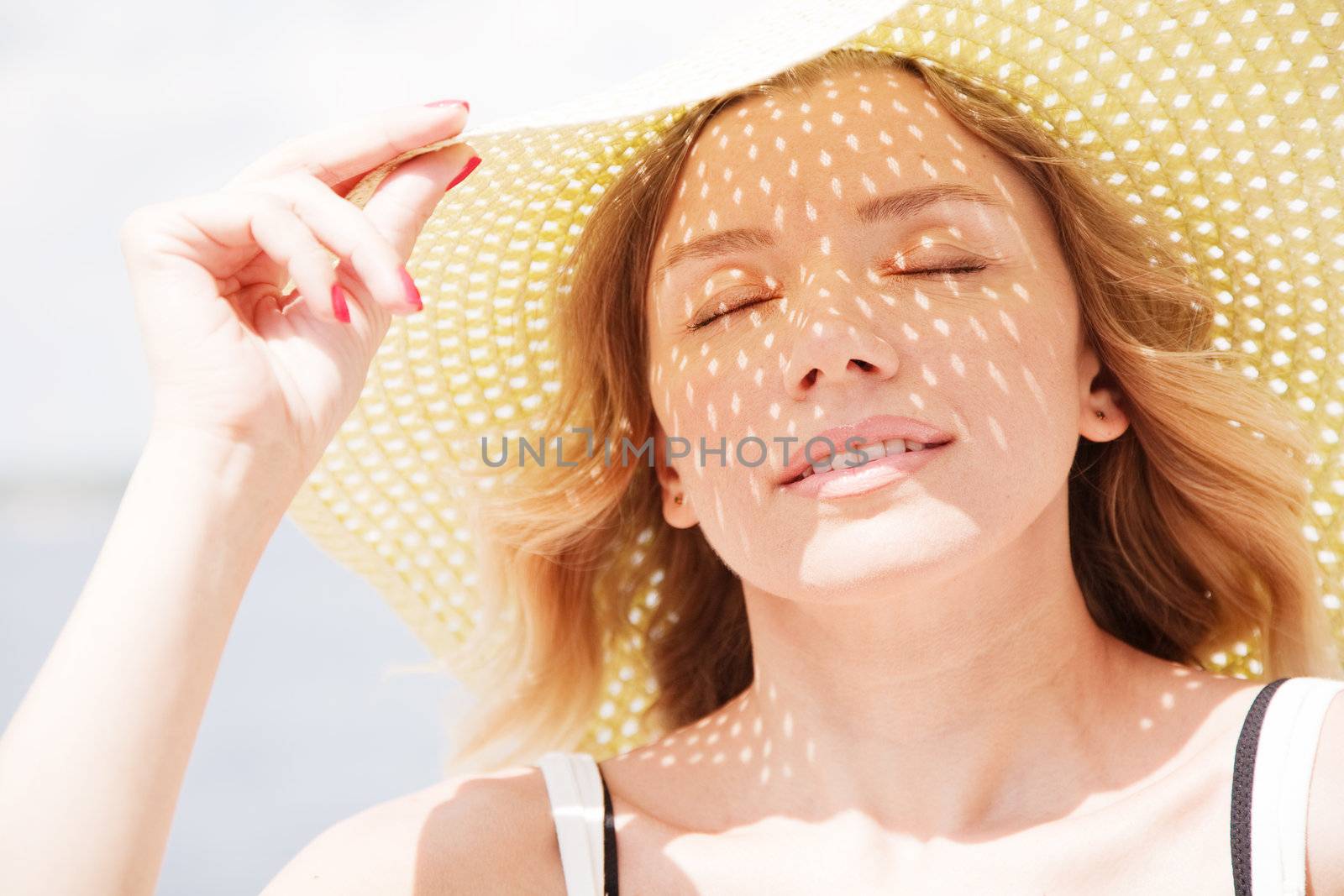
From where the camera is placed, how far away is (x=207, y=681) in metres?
1.00

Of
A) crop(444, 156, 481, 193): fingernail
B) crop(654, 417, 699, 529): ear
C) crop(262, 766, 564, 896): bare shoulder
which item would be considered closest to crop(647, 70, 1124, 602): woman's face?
crop(654, 417, 699, 529): ear

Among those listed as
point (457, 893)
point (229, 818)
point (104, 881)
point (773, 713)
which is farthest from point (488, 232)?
point (229, 818)

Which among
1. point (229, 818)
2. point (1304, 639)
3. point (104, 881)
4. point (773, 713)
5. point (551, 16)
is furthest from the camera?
point (551, 16)

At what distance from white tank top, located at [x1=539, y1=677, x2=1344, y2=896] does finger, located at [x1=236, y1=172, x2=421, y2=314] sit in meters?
0.64

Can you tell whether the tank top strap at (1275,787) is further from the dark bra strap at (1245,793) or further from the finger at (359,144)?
the finger at (359,144)

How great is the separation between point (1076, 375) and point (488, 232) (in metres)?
0.79

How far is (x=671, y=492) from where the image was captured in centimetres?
158

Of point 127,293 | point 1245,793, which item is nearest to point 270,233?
point 1245,793

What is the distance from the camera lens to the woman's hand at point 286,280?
1.06 metres

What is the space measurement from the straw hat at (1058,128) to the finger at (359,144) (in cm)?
3

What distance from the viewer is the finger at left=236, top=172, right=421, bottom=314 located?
3.42ft

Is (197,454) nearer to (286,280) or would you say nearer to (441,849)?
(286,280)

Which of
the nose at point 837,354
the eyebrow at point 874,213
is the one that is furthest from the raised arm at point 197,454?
the nose at point 837,354

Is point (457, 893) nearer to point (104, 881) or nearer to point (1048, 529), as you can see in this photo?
point (104, 881)
